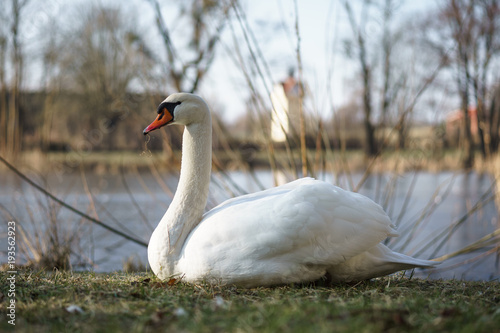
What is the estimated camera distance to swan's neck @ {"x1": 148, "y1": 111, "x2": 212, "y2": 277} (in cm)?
357

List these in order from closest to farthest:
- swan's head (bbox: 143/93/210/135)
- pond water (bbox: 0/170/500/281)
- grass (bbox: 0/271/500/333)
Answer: grass (bbox: 0/271/500/333) → swan's head (bbox: 143/93/210/135) → pond water (bbox: 0/170/500/281)

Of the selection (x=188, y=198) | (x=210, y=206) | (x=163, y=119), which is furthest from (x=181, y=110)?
(x=210, y=206)

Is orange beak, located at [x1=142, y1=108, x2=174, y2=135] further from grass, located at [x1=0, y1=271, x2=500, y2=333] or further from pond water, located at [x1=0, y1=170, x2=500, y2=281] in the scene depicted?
pond water, located at [x1=0, y1=170, x2=500, y2=281]

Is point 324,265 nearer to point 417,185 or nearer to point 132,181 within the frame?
point 417,185

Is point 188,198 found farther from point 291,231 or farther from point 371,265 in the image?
point 371,265

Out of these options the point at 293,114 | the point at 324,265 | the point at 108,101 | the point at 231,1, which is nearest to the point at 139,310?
the point at 324,265

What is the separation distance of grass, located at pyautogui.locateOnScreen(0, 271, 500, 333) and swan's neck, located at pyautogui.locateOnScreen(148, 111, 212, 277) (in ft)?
0.89

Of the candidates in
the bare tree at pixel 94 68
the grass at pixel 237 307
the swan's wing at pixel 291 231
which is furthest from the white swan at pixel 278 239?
the bare tree at pixel 94 68

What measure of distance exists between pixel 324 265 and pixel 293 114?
3.04m

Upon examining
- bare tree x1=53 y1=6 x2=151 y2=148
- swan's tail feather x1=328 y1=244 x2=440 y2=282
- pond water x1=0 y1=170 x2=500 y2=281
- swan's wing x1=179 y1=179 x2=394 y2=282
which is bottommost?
pond water x1=0 y1=170 x2=500 y2=281

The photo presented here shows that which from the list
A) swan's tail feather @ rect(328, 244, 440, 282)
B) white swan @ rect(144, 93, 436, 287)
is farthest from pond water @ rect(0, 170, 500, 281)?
white swan @ rect(144, 93, 436, 287)

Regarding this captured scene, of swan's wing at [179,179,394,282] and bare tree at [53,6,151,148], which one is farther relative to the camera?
bare tree at [53,6,151,148]

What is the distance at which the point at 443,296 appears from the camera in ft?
10.4

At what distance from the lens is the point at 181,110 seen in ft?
12.1
